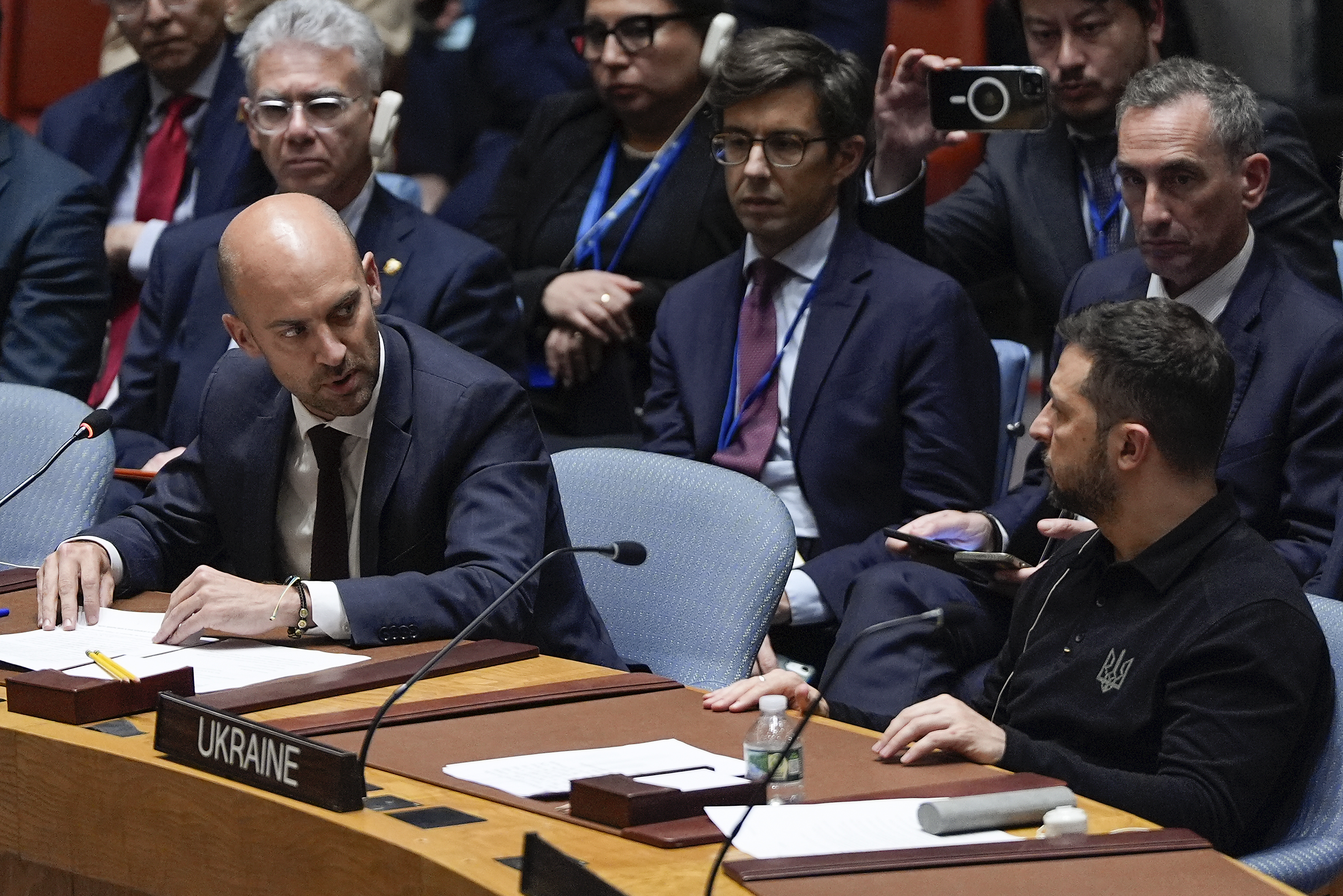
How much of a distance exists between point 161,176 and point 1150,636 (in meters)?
3.15

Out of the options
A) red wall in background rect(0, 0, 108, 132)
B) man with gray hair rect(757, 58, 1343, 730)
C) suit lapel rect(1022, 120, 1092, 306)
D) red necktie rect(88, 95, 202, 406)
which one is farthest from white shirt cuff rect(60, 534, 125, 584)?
red wall in background rect(0, 0, 108, 132)

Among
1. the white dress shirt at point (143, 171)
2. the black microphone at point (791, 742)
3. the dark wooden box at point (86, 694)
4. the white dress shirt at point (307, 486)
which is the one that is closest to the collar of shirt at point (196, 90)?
the white dress shirt at point (143, 171)

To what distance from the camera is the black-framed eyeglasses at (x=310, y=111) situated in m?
3.90

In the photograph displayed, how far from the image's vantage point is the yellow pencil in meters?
2.20

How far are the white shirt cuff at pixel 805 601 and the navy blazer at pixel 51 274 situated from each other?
75.3 inches

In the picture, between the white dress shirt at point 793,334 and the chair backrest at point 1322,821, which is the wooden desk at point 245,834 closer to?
the chair backrest at point 1322,821

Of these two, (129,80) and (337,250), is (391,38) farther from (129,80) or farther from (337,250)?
(337,250)

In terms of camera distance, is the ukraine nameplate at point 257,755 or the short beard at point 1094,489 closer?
the ukraine nameplate at point 257,755

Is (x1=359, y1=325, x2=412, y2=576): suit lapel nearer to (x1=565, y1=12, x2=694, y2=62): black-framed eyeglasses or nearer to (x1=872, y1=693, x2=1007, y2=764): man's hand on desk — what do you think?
(x1=872, y1=693, x2=1007, y2=764): man's hand on desk

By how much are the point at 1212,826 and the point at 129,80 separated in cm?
360

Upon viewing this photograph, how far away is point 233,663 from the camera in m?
2.35

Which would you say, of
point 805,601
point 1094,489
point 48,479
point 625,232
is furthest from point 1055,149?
point 48,479

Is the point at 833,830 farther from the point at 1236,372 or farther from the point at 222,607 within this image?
the point at 1236,372

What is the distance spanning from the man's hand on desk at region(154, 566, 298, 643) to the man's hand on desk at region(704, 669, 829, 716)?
2.00 ft
